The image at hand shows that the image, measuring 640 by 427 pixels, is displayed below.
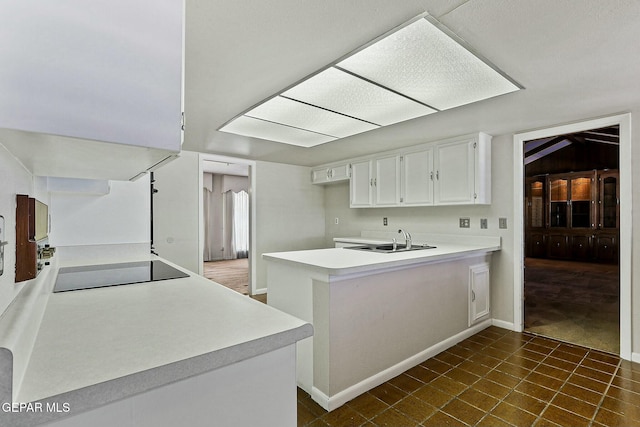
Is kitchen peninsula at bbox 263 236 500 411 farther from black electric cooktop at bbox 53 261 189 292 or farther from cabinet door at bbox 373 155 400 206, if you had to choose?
cabinet door at bbox 373 155 400 206

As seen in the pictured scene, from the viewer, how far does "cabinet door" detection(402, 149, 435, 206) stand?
138 inches

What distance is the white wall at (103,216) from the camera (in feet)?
6.91

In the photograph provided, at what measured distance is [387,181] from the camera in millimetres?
3977

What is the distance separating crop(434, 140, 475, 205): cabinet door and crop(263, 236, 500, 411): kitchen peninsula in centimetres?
71

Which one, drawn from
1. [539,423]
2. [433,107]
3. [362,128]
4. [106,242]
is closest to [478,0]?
[433,107]

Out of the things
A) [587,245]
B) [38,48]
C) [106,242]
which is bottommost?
[587,245]

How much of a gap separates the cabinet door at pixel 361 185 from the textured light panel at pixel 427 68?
195cm

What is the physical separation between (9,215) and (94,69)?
56 cm

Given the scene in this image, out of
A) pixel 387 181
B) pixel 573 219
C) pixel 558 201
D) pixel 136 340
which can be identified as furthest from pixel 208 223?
pixel 573 219

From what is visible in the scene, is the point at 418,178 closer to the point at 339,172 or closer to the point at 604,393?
the point at 339,172

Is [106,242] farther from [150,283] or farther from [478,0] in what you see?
[478,0]

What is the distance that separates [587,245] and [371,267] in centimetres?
803

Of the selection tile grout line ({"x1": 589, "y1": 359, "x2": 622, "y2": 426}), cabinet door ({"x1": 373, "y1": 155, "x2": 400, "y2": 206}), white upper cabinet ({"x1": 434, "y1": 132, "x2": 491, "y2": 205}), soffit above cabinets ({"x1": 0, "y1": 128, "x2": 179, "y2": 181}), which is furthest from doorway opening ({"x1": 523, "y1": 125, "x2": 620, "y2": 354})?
soffit above cabinets ({"x1": 0, "y1": 128, "x2": 179, "y2": 181})

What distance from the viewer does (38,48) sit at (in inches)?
25.2
